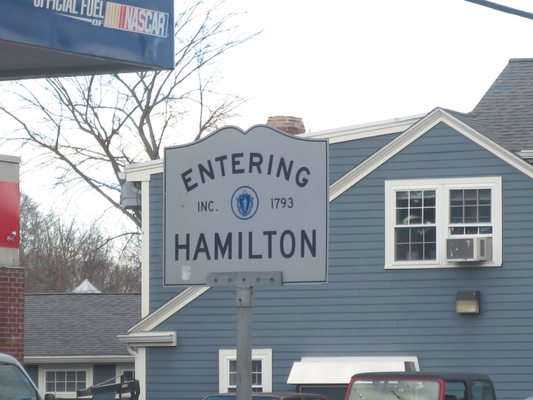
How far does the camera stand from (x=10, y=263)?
1731 cm

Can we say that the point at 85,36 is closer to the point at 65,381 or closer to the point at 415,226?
the point at 415,226

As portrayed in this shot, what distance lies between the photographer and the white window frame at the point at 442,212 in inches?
855

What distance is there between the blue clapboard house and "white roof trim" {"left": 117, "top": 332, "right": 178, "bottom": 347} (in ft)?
0.09

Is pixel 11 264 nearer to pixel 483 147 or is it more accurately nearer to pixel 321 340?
pixel 321 340

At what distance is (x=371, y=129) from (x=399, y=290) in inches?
124

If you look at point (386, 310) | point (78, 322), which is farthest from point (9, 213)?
point (78, 322)

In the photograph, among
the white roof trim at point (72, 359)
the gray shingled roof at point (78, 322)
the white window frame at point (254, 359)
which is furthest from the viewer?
the gray shingled roof at point (78, 322)

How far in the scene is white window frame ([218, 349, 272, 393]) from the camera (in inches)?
898

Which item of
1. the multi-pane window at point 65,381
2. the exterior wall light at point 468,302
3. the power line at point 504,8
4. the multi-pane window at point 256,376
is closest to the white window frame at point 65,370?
the multi-pane window at point 65,381

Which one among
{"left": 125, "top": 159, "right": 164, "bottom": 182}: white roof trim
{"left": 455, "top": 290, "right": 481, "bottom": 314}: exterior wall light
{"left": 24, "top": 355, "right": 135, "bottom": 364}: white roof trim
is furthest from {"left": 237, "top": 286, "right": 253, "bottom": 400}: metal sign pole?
{"left": 24, "top": 355, "right": 135, "bottom": 364}: white roof trim

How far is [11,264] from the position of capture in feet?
56.9

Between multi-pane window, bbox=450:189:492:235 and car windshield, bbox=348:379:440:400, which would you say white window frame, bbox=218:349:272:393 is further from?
car windshield, bbox=348:379:440:400

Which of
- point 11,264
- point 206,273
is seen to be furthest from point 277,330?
point 206,273

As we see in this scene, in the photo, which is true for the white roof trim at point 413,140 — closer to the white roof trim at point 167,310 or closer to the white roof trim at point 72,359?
the white roof trim at point 167,310
